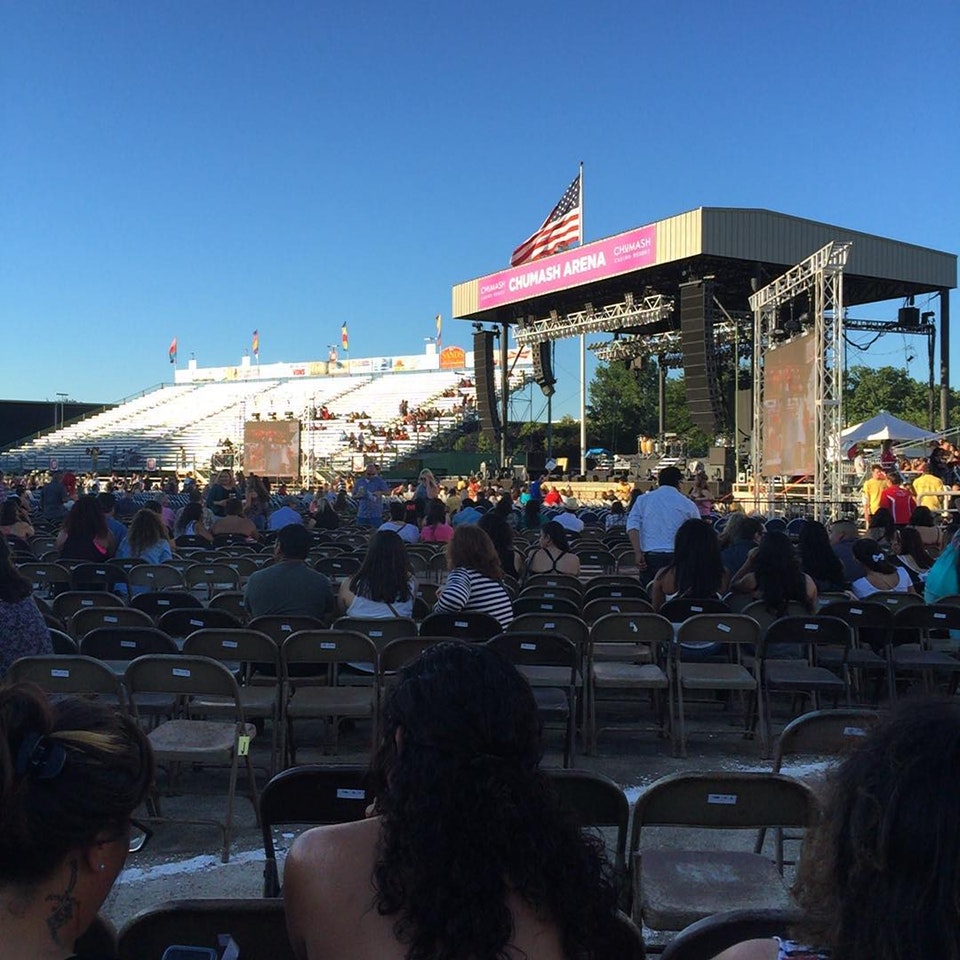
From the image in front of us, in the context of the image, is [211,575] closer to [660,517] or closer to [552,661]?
[660,517]

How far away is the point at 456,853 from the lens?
5.19 feet

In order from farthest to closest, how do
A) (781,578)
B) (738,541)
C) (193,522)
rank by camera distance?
(193,522)
(738,541)
(781,578)

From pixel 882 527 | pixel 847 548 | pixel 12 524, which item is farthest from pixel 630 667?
pixel 12 524

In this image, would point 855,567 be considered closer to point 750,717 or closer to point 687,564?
point 687,564

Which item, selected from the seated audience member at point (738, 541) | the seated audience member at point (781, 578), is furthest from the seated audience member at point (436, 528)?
the seated audience member at point (781, 578)

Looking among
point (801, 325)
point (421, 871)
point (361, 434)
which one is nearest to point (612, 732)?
point (421, 871)

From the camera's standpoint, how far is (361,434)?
44719 mm

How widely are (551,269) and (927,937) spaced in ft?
92.5

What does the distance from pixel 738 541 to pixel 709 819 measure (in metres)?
5.79

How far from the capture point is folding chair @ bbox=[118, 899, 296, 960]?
1.87m

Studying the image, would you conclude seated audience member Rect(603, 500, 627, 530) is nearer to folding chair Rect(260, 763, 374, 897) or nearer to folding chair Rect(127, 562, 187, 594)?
folding chair Rect(127, 562, 187, 594)

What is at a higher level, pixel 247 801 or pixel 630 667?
pixel 630 667

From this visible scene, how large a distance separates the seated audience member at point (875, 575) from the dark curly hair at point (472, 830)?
606 cm

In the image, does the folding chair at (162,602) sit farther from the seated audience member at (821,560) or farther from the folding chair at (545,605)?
the seated audience member at (821,560)
